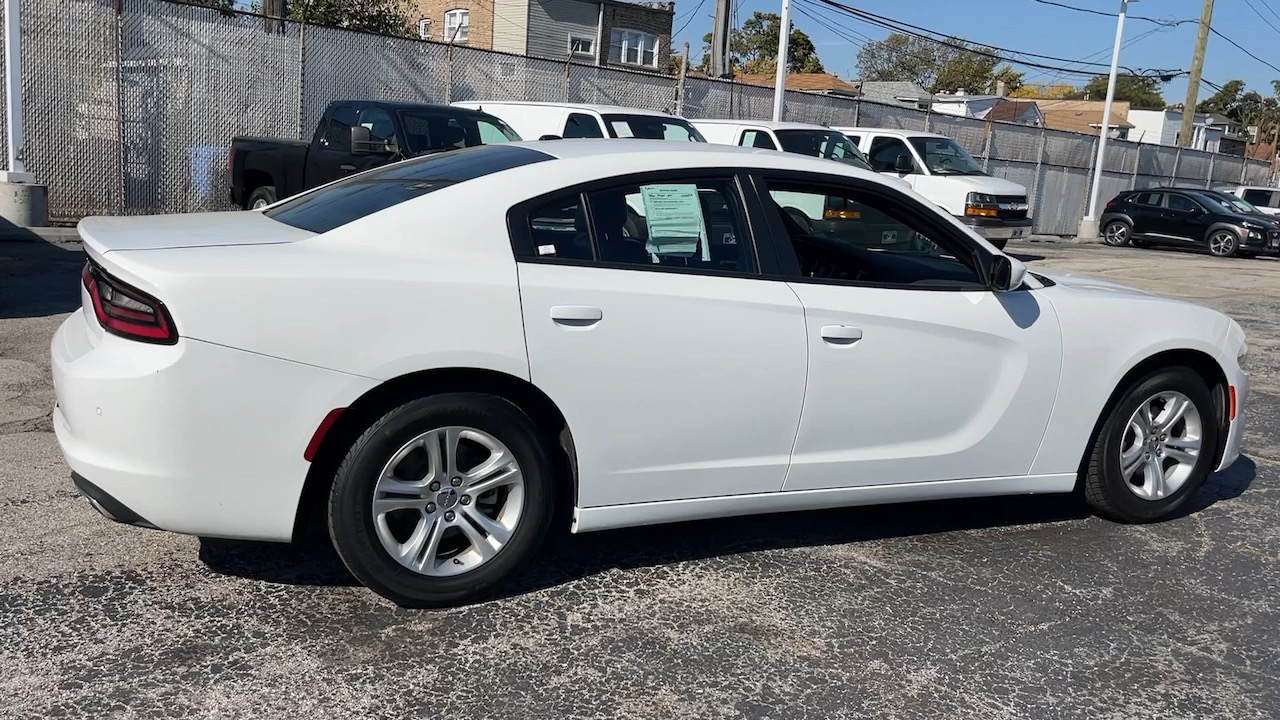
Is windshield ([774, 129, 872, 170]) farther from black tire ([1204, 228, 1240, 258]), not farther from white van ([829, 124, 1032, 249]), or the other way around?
black tire ([1204, 228, 1240, 258])

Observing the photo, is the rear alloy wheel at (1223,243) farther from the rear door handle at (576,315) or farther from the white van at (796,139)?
the rear door handle at (576,315)

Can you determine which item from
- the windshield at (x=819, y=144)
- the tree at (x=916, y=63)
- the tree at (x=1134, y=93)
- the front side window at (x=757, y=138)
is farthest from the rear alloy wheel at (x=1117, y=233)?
the tree at (x=1134, y=93)

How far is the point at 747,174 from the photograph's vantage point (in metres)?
4.21

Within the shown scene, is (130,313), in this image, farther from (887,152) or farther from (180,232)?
(887,152)

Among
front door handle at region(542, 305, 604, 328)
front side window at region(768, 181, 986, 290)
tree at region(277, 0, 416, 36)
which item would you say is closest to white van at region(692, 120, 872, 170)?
front side window at region(768, 181, 986, 290)

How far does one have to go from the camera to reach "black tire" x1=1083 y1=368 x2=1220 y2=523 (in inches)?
191

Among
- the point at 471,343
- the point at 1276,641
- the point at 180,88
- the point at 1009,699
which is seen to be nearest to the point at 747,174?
the point at 471,343

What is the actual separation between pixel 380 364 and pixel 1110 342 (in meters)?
3.06

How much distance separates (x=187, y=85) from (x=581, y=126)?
5.49m

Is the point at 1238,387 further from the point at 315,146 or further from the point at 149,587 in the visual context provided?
the point at 315,146

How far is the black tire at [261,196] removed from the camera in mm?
12852

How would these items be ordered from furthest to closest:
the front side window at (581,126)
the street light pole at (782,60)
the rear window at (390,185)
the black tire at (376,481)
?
the street light pole at (782,60) → the front side window at (581,126) → the rear window at (390,185) → the black tire at (376,481)

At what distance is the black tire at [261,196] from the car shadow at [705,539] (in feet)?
30.7

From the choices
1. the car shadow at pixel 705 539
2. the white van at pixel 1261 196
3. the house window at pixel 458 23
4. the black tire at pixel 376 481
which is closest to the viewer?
the black tire at pixel 376 481
